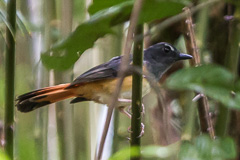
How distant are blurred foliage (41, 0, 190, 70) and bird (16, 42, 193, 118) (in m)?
0.78

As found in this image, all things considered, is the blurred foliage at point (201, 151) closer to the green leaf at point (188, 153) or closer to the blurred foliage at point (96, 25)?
the green leaf at point (188, 153)

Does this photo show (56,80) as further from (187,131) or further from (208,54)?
(208,54)

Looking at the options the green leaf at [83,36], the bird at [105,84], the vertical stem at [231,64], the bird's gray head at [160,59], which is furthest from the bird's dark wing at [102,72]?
the green leaf at [83,36]

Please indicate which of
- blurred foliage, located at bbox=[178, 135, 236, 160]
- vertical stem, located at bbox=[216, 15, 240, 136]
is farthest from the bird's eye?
blurred foliage, located at bbox=[178, 135, 236, 160]

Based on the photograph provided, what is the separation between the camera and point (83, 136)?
1.77 meters

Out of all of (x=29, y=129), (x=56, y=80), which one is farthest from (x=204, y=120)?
(x=29, y=129)

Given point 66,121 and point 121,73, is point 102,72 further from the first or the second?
point 121,73

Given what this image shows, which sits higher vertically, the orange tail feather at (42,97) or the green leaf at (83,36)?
the green leaf at (83,36)

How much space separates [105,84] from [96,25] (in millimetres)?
1384

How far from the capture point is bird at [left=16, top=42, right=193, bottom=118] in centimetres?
163

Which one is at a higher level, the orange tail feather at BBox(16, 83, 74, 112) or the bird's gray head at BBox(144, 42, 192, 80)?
the bird's gray head at BBox(144, 42, 192, 80)

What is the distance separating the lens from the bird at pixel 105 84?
163 centimetres

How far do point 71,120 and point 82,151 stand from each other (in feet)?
0.91

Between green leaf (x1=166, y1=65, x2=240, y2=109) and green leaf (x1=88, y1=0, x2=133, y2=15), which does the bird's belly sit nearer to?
green leaf (x1=88, y1=0, x2=133, y2=15)
